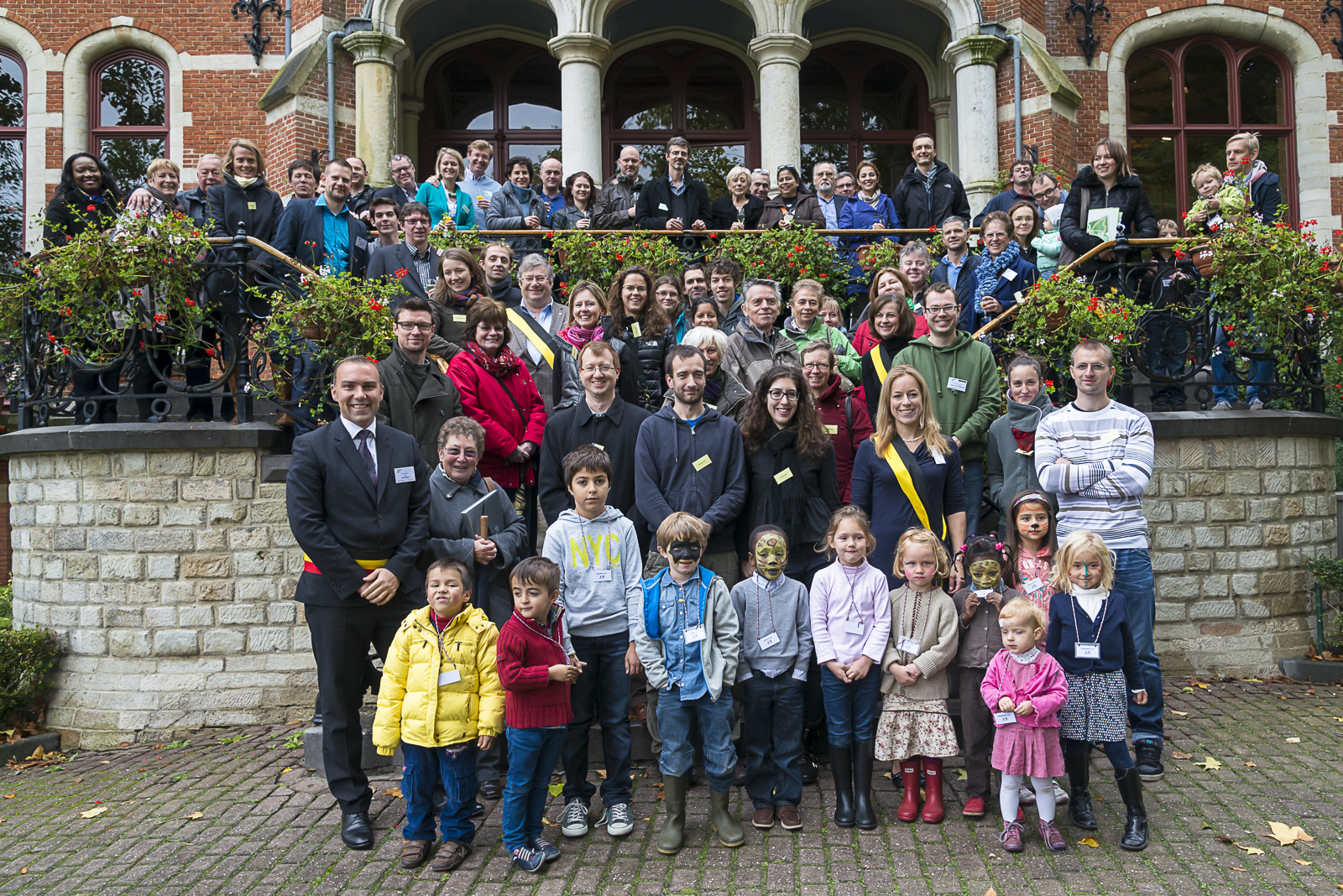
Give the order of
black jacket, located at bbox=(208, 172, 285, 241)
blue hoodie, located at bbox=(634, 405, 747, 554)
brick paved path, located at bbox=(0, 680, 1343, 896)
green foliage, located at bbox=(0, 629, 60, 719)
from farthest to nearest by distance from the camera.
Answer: black jacket, located at bbox=(208, 172, 285, 241)
green foliage, located at bbox=(0, 629, 60, 719)
blue hoodie, located at bbox=(634, 405, 747, 554)
brick paved path, located at bbox=(0, 680, 1343, 896)

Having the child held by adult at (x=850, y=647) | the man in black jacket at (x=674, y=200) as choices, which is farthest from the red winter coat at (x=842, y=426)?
the man in black jacket at (x=674, y=200)

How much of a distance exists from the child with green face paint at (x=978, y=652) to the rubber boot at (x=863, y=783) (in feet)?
1.45

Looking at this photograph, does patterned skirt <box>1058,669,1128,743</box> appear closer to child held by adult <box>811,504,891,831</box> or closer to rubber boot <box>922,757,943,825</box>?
rubber boot <box>922,757,943,825</box>

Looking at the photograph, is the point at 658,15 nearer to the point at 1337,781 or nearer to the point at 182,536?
the point at 182,536

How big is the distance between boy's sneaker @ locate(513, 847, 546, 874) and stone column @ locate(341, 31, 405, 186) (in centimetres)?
969

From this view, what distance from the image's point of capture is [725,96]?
1448cm

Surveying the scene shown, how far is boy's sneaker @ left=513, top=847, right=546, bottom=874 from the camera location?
3.84 metres

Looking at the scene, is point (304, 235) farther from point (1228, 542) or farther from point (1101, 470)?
point (1228, 542)

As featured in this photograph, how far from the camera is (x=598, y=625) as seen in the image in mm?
4242

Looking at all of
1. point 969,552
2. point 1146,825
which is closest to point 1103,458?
point 969,552

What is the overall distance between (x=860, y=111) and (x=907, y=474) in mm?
11279

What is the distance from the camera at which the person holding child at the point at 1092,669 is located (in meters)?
4.00

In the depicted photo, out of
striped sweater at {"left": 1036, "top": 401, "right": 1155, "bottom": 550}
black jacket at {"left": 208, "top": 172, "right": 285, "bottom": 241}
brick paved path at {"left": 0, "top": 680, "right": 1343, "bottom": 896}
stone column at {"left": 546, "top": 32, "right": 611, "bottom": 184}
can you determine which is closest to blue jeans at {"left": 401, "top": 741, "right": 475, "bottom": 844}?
brick paved path at {"left": 0, "top": 680, "right": 1343, "bottom": 896}

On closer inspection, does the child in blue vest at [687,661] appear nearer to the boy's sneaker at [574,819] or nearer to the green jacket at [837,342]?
the boy's sneaker at [574,819]
